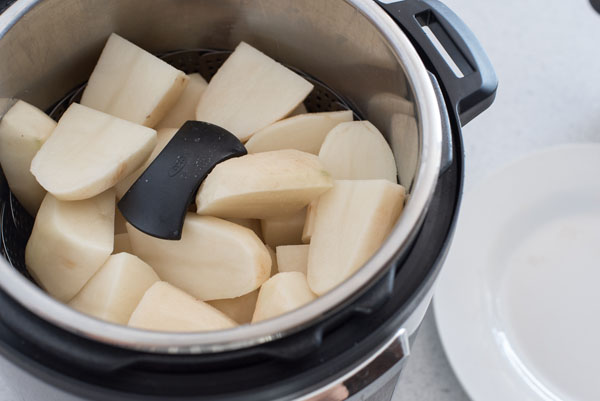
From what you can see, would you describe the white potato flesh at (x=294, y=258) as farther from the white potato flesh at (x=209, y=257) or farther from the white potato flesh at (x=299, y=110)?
the white potato flesh at (x=299, y=110)

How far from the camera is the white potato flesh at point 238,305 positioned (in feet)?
2.03

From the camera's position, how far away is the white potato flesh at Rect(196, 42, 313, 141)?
696mm

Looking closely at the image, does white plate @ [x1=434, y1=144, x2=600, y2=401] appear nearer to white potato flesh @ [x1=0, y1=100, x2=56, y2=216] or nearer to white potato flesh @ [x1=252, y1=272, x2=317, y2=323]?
white potato flesh @ [x1=252, y1=272, x2=317, y2=323]

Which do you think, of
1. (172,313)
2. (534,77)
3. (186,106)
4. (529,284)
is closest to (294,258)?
(172,313)

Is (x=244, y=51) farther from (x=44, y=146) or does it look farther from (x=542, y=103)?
(x=542, y=103)

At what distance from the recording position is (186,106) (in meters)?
0.75

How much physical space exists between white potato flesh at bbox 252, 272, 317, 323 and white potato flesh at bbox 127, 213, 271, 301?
0.08 ft

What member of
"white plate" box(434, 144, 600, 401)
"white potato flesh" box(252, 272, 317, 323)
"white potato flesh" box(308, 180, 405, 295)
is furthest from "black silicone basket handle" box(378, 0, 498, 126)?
"white plate" box(434, 144, 600, 401)

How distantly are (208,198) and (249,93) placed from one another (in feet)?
0.51

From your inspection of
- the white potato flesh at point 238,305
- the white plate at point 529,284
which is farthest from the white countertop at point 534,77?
the white potato flesh at point 238,305

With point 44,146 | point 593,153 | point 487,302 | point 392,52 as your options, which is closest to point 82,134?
point 44,146

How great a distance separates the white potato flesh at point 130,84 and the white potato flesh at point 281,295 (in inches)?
9.5

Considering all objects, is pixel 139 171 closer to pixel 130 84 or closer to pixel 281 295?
pixel 130 84

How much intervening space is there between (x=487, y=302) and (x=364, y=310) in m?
0.47
